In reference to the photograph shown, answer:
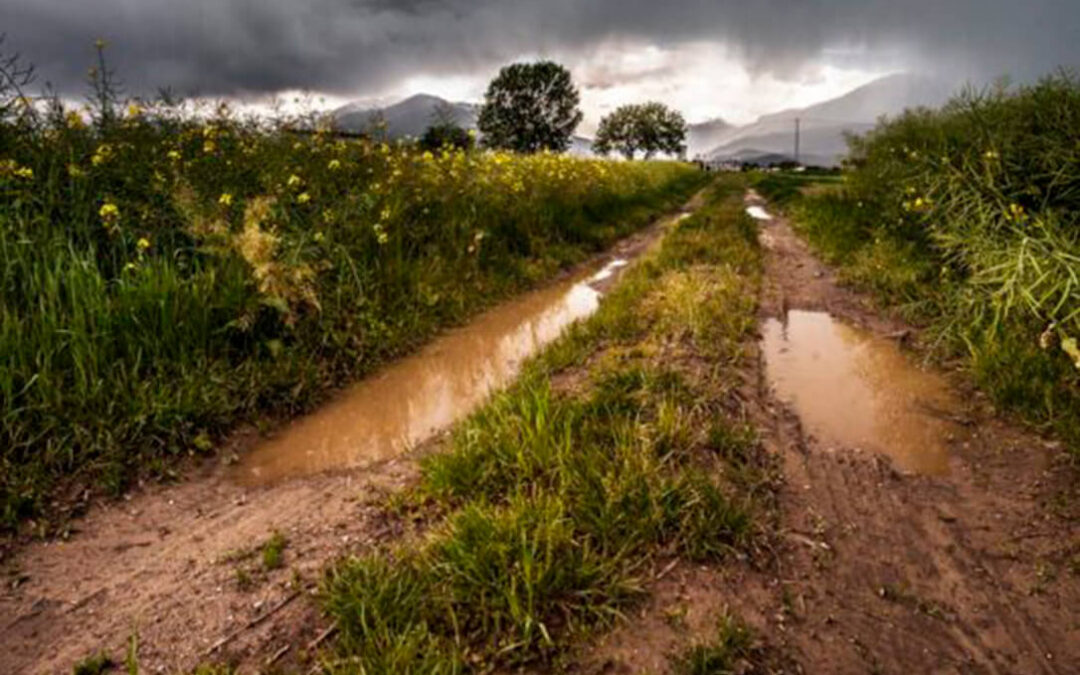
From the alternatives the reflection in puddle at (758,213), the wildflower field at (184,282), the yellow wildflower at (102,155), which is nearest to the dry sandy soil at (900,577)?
the wildflower field at (184,282)

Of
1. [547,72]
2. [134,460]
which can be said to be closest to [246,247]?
[134,460]

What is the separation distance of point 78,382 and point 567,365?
3.57 meters

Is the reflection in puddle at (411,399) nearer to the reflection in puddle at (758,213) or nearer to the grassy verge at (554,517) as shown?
the grassy verge at (554,517)

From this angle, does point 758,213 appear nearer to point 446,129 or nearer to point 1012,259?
point 446,129

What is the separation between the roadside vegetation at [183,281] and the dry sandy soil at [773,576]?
656 millimetres

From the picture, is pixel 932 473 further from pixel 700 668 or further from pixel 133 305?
pixel 133 305

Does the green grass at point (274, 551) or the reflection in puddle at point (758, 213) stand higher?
the reflection in puddle at point (758, 213)

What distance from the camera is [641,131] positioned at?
98938 mm

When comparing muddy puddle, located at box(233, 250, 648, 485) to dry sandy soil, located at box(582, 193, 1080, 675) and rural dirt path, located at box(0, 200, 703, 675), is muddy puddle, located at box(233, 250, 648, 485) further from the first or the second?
dry sandy soil, located at box(582, 193, 1080, 675)

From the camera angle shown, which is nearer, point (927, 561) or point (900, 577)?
point (900, 577)

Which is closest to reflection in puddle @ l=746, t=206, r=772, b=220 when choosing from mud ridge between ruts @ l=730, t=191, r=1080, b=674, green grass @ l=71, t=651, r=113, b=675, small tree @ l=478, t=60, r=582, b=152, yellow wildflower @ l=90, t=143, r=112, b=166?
mud ridge between ruts @ l=730, t=191, r=1080, b=674

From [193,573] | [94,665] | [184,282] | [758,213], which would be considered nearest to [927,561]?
[193,573]

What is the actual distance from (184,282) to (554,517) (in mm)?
3922

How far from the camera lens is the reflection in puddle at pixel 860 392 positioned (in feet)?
14.6
